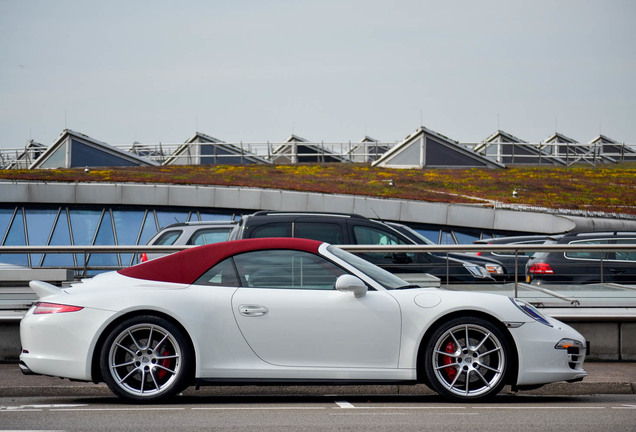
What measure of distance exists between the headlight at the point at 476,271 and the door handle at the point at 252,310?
252 inches

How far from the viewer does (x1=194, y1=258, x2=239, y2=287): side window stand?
7.04 metres

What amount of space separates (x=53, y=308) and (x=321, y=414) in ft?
7.73

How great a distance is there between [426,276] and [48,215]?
2613cm

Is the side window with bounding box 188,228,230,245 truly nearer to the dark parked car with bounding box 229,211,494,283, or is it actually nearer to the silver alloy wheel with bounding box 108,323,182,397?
the dark parked car with bounding box 229,211,494,283

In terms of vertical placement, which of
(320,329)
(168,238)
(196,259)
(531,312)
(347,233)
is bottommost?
(320,329)

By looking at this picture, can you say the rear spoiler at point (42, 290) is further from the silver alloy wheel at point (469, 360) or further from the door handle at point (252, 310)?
the silver alloy wheel at point (469, 360)

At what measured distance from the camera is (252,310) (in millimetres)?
6871

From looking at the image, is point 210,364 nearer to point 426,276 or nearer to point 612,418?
point 612,418

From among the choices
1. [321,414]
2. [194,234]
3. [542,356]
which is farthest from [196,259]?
[194,234]

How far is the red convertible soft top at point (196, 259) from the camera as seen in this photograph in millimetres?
7074

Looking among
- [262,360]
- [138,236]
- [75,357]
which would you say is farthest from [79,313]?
[138,236]

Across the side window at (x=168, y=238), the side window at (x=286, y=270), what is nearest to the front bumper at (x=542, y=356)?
the side window at (x=286, y=270)

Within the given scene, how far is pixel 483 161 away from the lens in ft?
138

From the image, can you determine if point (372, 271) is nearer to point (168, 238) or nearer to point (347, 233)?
point (347, 233)
